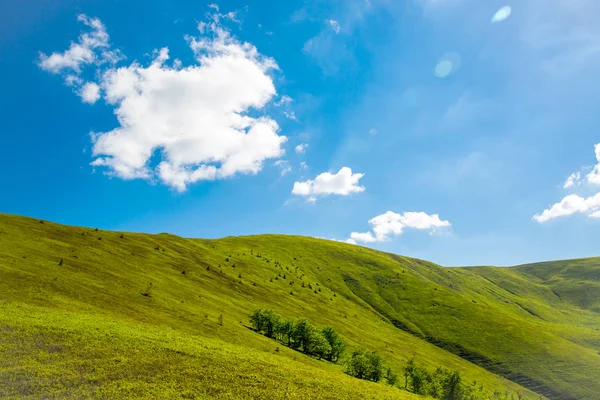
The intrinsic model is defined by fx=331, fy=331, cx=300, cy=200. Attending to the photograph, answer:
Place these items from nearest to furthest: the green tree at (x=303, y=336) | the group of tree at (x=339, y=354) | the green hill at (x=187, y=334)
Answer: the green hill at (x=187, y=334), the group of tree at (x=339, y=354), the green tree at (x=303, y=336)

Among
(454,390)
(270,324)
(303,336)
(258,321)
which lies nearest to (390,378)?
(454,390)

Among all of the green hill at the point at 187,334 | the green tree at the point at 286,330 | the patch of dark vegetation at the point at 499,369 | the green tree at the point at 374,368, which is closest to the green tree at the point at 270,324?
the green tree at the point at 286,330

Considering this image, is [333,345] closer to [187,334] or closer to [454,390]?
[454,390]

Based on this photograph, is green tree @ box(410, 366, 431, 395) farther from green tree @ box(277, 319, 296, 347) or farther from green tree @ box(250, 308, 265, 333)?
green tree @ box(250, 308, 265, 333)

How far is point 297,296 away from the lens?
481ft

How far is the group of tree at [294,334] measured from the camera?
83438 mm

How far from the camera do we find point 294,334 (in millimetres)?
84875

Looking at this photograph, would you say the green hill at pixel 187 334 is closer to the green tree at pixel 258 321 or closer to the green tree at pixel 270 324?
the green tree at pixel 258 321

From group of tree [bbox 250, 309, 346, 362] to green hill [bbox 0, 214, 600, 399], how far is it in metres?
5.73

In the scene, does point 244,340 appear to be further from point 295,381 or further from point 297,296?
point 297,296

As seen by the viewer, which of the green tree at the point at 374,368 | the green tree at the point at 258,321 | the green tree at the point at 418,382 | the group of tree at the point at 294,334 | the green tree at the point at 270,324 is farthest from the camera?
the green tree at the point at 418,382

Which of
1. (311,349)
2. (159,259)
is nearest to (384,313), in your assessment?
(311,349)

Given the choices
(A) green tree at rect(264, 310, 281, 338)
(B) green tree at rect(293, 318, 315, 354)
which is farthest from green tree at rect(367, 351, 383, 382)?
(A) green tree at rect(264, 310, 281, 338)

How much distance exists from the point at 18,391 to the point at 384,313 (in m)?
176
